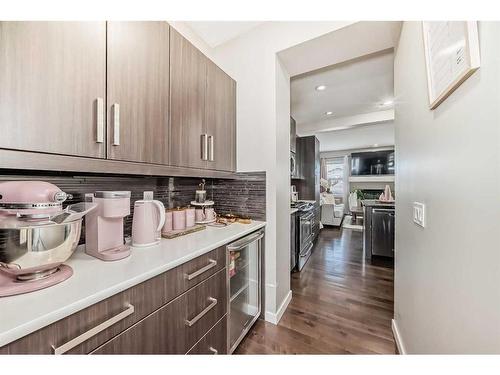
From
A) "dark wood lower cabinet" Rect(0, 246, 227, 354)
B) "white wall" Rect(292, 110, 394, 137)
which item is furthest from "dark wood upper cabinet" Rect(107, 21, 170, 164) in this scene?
"white wall" Rect(292, 110, 394, 137)

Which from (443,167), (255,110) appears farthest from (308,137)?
(443,167)

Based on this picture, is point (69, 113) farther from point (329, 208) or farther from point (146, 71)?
point (329, 208)

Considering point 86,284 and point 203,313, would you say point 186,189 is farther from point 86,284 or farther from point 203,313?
point 86,284

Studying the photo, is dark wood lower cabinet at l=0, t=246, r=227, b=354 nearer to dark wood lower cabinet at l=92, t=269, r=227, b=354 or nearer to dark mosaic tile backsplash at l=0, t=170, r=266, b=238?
dark wood lower cabinet at l=92, t=269, r=227, b=354

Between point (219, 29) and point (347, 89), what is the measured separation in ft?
6.26

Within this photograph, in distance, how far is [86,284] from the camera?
651 millimetres

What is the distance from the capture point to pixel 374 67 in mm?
2225

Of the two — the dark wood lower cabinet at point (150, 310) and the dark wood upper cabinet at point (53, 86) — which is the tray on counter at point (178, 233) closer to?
the dark wood lower cabinet at point (150, 310)

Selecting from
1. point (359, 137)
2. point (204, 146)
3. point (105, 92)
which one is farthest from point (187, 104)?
point (359, 137)

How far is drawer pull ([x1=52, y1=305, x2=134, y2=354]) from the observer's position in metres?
0.53

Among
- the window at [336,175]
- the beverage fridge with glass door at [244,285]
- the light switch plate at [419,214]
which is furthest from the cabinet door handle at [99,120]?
the window at [336,175]

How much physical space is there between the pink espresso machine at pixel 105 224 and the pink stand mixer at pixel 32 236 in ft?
0.65

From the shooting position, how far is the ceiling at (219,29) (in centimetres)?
174
